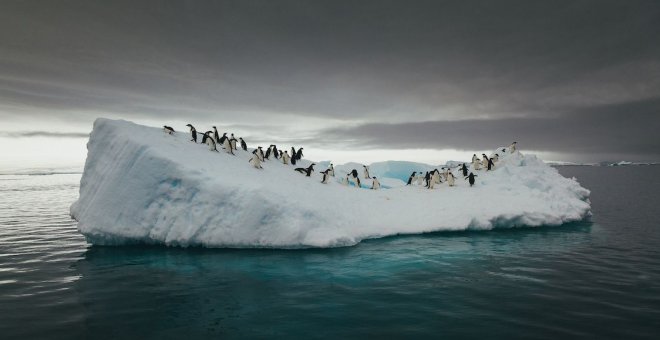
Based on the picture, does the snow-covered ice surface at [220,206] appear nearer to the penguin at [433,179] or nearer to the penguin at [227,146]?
the penguin at [227,146]

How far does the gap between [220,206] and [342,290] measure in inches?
279

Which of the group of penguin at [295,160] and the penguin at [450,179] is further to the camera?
the penguin at [450,179]

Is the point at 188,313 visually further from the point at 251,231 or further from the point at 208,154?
the point at 208,154

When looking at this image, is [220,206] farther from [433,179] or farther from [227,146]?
[433,179]

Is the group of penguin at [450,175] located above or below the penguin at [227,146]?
below

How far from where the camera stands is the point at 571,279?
1002 cm

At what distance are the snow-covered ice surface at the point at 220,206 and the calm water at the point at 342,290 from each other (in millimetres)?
771

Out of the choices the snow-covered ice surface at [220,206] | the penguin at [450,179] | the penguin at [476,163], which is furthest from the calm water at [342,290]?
the penguin at [476,163]

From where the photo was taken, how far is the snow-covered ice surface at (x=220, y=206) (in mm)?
14031

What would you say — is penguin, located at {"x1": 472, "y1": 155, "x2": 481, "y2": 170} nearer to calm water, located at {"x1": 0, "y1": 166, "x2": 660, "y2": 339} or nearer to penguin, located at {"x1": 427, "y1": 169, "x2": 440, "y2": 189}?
penguin, located at {"x1": 427, "y1": 169, "x2": 440, "y2": 189}

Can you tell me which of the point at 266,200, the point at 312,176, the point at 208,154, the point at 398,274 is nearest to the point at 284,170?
the point at 312,176

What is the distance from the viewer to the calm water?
6859 mm

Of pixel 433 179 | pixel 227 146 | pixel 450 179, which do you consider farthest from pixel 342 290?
pixel 450 179

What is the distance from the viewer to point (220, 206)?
558 inches
